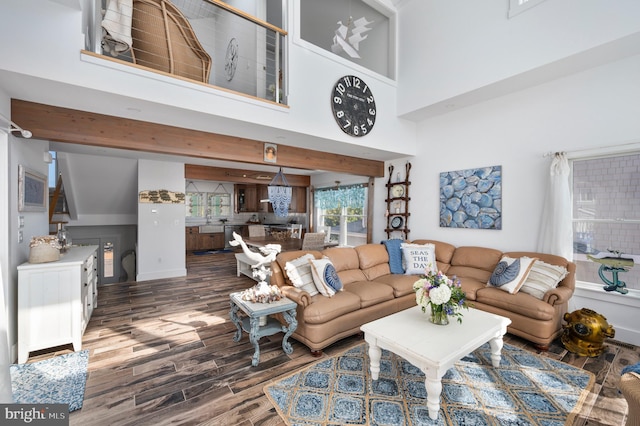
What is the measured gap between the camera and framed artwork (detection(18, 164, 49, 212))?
2.57m

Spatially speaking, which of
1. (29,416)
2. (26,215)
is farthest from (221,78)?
(29,416)

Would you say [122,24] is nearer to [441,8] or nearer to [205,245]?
[441,8]

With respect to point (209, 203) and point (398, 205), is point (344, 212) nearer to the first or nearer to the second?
point (398, 205)

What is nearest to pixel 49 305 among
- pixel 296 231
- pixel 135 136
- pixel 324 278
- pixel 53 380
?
pixel 53 380

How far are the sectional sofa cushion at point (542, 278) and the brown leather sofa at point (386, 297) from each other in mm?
72

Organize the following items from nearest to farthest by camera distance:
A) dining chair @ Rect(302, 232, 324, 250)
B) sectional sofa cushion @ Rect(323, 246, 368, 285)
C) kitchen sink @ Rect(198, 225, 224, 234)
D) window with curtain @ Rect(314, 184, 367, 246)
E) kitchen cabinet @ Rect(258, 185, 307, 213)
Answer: sectional sofa cushion @ Rect(323, 246, 368, 285) → dining chair @ Rect(302, 232, 324, 250) → window with curtain @ Rect(314, 184, 367, 246) → kitchen cabinet @ Rect(258, 185, 307, 213) → kitchen sink @ Rect(198, 225, 224, 234)

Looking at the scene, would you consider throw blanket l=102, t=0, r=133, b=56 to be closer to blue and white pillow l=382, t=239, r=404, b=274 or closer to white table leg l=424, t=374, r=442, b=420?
white table leg l=424, t=374, r=442, b=420

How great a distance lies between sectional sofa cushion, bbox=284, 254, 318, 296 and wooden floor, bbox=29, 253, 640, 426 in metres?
0.59

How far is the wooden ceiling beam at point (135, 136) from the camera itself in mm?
2533

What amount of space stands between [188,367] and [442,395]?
2185 mm

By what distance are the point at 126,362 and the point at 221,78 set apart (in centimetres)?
464

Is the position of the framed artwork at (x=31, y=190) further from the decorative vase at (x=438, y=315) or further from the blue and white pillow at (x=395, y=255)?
the blue and white pillow at (x=395, y=255)

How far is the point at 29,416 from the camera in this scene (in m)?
1.63

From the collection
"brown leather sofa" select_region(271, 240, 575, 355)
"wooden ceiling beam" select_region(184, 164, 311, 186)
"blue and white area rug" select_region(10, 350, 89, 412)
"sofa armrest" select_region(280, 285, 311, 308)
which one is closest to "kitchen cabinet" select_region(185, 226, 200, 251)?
"wooden ceiling beam" select_region(184, 164, 311, 186)
